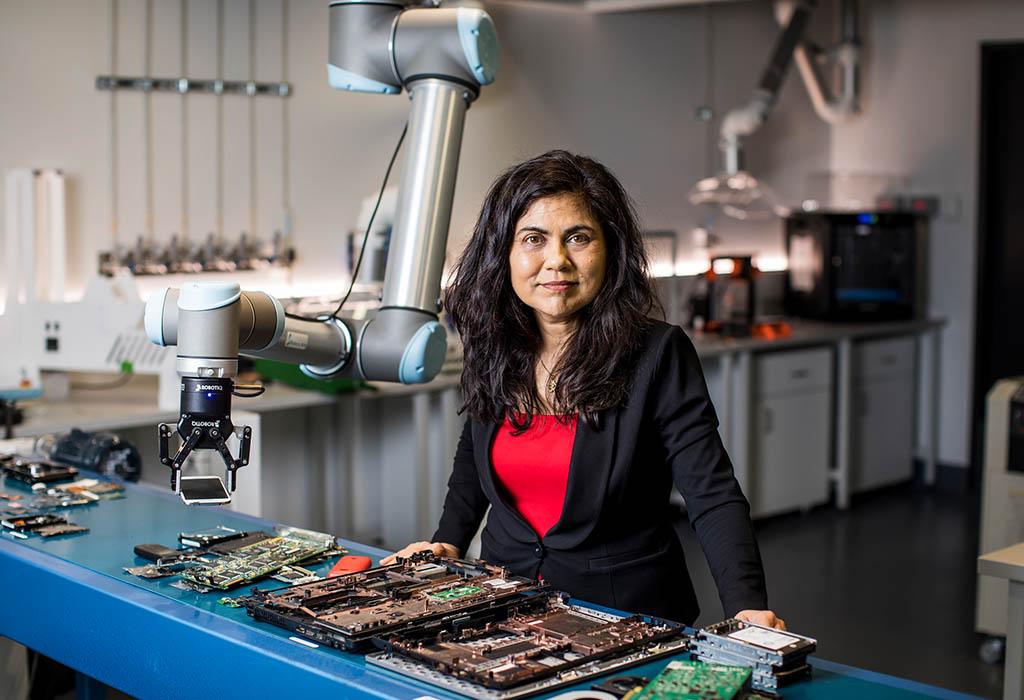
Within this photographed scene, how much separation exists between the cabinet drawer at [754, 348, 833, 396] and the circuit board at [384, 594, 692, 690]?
3555 mm

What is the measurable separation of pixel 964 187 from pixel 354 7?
15.7ft

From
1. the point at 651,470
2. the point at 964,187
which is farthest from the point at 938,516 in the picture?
the point at 651,470

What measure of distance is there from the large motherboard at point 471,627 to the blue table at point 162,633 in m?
0.03

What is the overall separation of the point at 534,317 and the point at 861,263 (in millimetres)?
4135

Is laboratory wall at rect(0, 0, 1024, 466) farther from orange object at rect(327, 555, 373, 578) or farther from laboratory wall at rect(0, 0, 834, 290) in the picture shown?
orange object at rect(327, 555, 373, 578)

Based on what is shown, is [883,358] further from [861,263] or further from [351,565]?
[351,565]

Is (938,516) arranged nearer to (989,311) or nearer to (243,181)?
(989,311)

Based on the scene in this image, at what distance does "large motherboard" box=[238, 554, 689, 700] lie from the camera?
4.33 feet

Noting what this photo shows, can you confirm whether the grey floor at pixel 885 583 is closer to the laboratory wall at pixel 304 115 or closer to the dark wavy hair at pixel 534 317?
the laboratory wall at pixel 304 115

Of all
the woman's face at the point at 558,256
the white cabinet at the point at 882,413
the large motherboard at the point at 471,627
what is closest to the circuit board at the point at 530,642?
the large motherboard at the point at 471,627

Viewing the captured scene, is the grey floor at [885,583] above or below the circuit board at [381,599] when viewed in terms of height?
below

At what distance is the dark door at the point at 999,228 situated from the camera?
5.73m

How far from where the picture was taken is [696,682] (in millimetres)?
1267

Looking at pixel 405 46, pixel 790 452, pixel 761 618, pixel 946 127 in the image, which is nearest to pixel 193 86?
pixel 405 46
